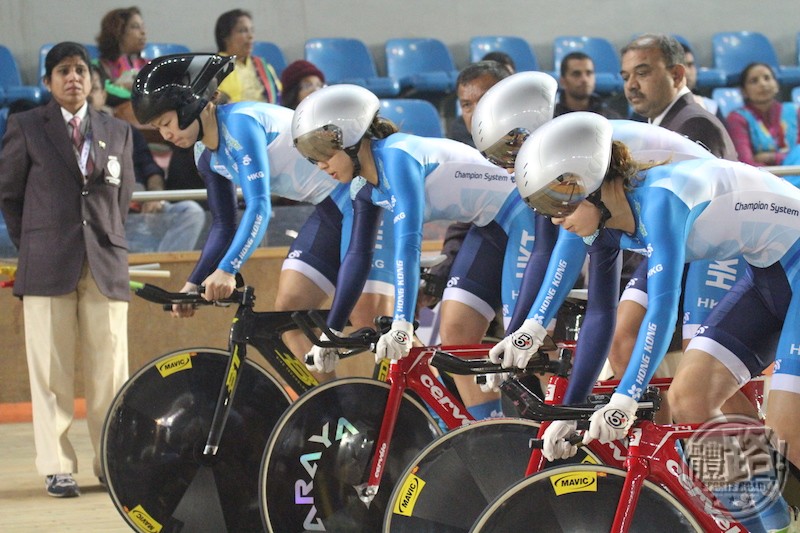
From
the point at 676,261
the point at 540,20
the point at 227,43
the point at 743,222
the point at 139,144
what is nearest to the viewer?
the point at 676,261

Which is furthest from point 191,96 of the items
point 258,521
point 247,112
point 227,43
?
point 227,43

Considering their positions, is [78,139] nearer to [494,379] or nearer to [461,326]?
[461,326]

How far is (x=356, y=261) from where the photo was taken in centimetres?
480

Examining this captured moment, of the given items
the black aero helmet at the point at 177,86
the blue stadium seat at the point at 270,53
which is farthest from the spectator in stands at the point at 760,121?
the black aero helmet at the point at 177,86

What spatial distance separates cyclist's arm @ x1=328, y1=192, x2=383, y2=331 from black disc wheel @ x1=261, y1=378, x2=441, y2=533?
1.22 ft

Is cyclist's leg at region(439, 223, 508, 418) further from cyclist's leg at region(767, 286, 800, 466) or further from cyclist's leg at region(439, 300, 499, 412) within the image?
cyclist's leg at region(767, 286, 800, 466)

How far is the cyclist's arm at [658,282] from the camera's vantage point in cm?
321

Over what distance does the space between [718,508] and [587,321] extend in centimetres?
74

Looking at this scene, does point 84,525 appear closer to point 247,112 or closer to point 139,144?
point 247,112

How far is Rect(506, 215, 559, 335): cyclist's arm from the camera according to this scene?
171 inches

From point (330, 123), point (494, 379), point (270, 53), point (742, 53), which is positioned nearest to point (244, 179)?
point (330, 123)

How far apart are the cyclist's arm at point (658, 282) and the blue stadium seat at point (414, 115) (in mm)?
6016

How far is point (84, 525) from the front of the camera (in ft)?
17.7

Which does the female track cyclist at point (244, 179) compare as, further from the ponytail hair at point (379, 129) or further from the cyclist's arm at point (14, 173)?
the cyclist's arm at point (14, 173)
